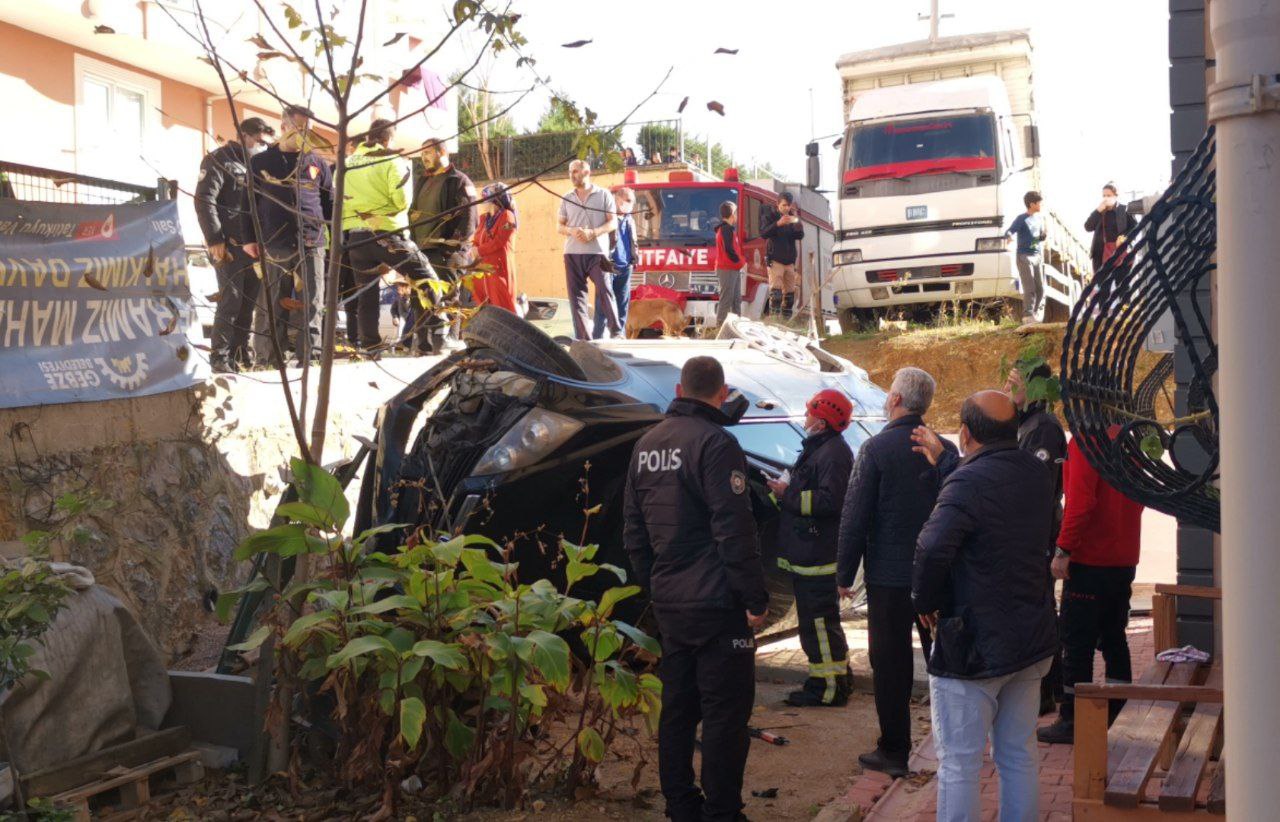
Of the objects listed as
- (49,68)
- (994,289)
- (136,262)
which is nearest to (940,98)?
(994,289)

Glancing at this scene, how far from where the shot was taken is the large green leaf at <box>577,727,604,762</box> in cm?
532

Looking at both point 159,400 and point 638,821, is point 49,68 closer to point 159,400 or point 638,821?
point 159,400

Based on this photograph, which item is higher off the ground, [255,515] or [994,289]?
[994,289]

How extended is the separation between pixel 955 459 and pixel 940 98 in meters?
13.6

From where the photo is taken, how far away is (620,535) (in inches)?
279

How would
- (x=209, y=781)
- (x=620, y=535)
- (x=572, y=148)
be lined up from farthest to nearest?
1. (x=620, y=535)
2. (x=209, y=781)
3. (x=572, y=148)

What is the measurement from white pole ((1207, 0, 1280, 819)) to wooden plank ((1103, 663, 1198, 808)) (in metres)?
2.56

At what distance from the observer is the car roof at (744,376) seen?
7.66m

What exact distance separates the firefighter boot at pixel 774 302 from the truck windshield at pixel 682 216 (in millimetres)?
1546

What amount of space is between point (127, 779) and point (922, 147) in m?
15.5

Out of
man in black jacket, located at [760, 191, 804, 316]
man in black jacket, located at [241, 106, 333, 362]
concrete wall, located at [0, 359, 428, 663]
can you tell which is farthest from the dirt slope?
concrete wall, located at [0, 359, 428, 663]

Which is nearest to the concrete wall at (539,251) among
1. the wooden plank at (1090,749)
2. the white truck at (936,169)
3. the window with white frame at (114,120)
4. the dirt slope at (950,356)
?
the window with white frame at (114,120)

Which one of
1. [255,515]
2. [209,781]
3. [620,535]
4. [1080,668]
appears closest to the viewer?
[209,781]

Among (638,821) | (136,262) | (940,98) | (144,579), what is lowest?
(638,821)
